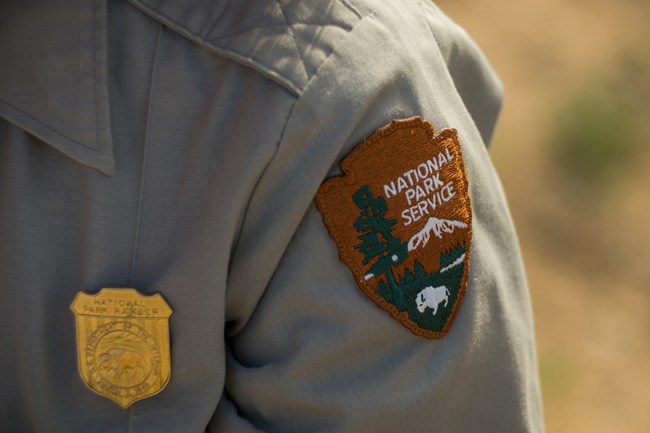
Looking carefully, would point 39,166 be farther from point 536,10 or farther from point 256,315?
point 536,10

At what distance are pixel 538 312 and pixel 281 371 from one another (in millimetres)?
2053

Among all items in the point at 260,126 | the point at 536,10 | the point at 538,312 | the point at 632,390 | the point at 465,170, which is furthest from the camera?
the point at 536,10

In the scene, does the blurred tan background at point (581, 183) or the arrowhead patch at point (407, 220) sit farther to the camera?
the blurred tan background at point (581, 183)

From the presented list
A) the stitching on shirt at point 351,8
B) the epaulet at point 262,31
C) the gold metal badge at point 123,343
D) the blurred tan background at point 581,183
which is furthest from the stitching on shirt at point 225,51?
the blurred tan background at point 581,183

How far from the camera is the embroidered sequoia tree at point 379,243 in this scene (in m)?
0.87

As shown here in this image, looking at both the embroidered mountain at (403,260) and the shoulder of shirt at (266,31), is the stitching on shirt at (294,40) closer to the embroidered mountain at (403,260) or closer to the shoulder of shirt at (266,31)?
the shoulder of shirt at (266,31)

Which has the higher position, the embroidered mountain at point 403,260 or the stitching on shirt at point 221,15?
the stitching on shirt at point 221,15

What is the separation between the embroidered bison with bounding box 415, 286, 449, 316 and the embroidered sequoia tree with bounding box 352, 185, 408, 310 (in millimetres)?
17

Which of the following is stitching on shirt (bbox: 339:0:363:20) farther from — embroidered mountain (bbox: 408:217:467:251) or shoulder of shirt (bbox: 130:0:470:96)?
embroidered mountain (bbox: 408:217:467:251)

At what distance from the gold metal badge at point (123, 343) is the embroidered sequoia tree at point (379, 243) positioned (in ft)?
0.65

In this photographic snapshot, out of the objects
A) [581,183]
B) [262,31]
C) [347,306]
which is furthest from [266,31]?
[581,183]

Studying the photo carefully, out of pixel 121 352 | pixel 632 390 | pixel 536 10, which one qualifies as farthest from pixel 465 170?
pixel 536 10

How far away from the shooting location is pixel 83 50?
855 mm

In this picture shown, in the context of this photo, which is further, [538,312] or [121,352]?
[538,312]
